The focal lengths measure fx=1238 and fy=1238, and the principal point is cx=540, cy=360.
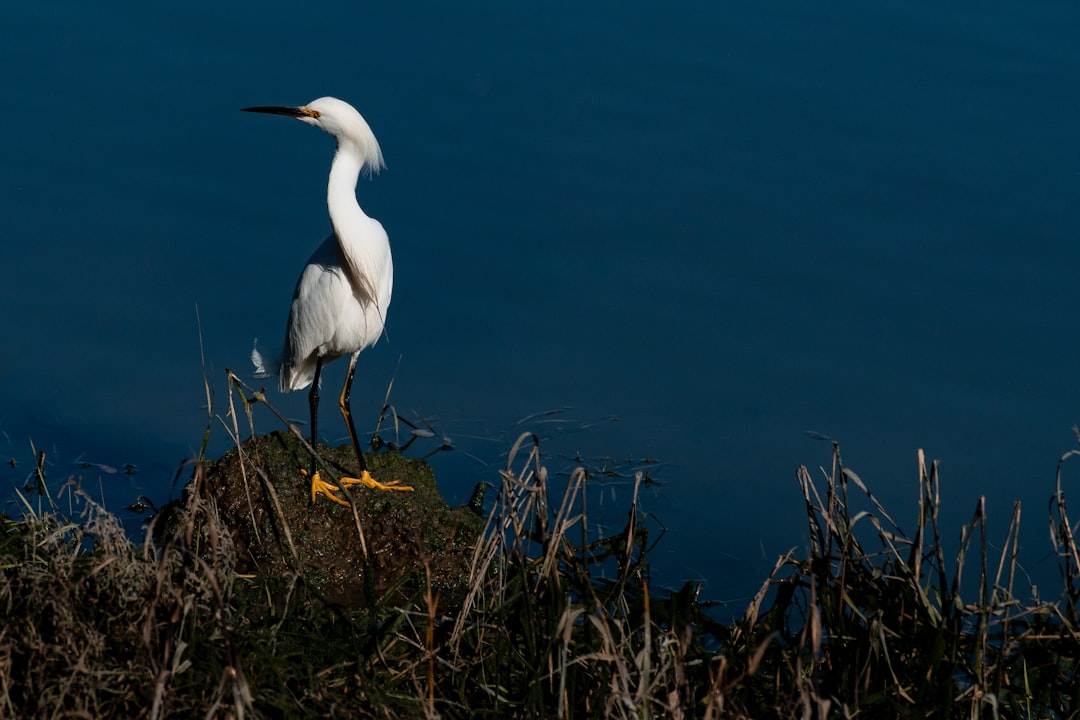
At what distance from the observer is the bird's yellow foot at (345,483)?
14.2ft

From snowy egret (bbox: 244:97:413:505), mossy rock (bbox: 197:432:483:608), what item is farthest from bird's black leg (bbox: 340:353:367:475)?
mossy rock (bbox: 197:432:483:608)

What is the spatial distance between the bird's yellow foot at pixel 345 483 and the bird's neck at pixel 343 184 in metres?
0.98

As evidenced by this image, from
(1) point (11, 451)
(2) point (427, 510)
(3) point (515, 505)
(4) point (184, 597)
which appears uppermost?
(3) point (515, 505)

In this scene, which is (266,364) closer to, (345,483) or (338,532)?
(345,483)

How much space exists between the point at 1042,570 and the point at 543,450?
1994mm

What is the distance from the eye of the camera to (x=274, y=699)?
264 cm

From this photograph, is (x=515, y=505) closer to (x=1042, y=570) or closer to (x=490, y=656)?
(x=490, y=656)

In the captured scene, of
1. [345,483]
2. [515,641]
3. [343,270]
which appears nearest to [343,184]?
[343,270]

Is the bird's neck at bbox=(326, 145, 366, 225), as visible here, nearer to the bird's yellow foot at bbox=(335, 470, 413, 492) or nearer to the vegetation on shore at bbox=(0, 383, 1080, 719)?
the bird's yellow foot at bbox=(335, 470, 413, 492)

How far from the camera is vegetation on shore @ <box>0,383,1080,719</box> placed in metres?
2.58

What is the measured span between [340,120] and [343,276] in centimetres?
61

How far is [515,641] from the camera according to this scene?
3207 millimetres

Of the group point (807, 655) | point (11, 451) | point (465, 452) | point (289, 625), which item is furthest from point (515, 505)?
point (11, 451)

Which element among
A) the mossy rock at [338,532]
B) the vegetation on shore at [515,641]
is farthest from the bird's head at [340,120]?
the vegetation on shore at [515,641]
